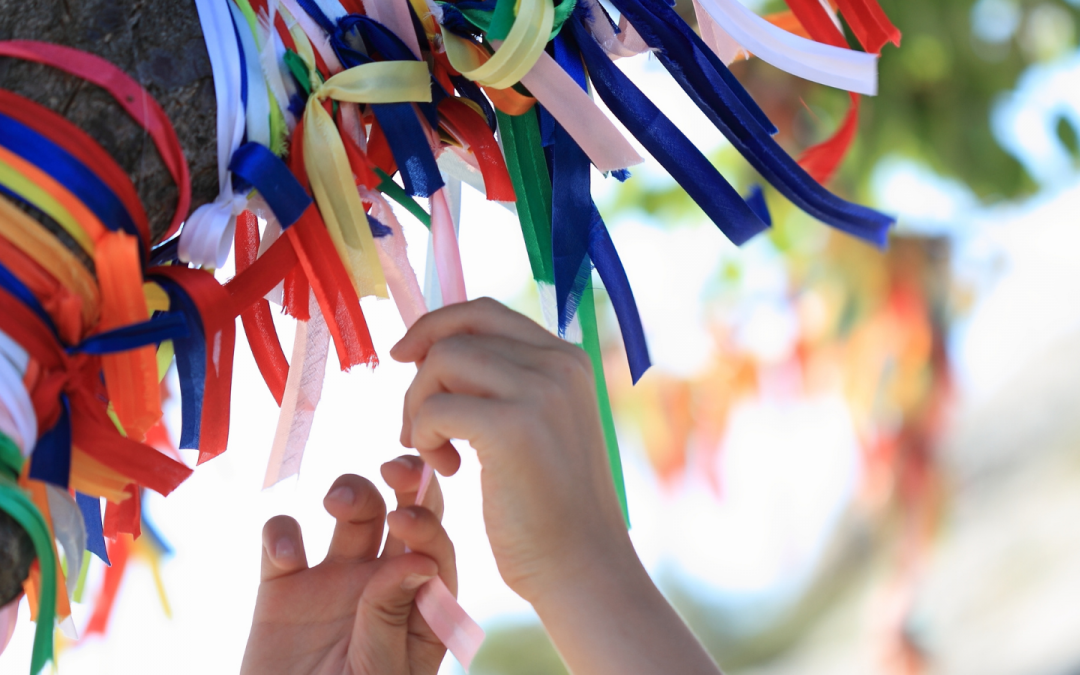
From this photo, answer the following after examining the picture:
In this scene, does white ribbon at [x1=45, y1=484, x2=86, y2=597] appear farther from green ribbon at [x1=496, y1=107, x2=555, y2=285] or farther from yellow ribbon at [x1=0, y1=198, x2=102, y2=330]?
green ribbon at [x1=496, y1=107, x2=555, y2=285]

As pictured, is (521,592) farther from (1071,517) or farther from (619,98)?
(1071,517)

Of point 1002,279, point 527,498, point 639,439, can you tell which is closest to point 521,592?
point 527,498

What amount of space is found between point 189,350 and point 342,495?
19 cm

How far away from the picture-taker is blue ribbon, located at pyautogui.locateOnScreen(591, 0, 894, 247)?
397mm

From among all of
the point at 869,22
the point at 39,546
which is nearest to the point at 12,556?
the point at 39,546

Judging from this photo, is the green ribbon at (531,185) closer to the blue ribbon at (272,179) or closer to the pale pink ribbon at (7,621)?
the blue ribbon at (272,179)

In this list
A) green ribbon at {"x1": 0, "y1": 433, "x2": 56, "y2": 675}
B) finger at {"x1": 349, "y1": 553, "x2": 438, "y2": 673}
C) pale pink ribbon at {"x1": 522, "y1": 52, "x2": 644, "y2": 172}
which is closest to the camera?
green ribbon at {"x1": 0, "y1": 433, "x2": 56, "y2": 675}

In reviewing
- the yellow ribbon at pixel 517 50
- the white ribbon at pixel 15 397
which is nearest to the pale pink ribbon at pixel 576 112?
the yellow ribbon at pixel 517 50

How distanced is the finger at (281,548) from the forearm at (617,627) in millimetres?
199

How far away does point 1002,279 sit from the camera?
8.51 ft

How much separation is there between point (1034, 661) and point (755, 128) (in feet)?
9.62

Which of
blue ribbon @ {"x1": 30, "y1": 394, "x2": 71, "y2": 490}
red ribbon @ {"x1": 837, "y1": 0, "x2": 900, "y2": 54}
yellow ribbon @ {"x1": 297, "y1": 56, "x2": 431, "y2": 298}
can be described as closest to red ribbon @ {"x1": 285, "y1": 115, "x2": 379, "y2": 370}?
yellow ribbon @ {"x1": 297, "y1": 56, "x2": 431, "y2": 298}

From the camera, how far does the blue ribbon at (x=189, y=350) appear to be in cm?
33

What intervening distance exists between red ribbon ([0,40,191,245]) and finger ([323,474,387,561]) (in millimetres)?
220
